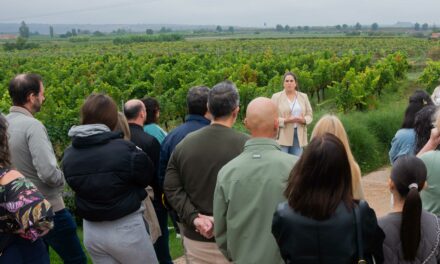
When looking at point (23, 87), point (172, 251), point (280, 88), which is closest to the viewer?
point (23, 87)

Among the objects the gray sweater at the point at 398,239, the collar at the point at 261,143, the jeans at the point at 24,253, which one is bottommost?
the jeans at the point at 24,253

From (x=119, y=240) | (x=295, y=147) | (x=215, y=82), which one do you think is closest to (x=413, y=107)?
(x=295, y=147)

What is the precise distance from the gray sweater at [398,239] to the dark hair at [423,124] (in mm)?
1994

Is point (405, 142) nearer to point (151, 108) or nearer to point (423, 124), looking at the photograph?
point (423, 124)

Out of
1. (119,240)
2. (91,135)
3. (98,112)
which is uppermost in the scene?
(98,112)

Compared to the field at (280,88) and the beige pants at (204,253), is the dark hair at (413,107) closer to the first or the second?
the beige pants at (204,253)

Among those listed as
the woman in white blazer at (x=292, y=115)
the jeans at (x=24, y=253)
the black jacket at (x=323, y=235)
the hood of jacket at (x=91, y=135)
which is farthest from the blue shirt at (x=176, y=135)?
the woman in white blazer at (x=292, y=115)

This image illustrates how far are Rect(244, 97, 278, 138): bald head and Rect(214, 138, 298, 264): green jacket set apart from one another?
0.06 m

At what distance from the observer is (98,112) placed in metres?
3.56

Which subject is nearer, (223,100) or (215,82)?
(223,100)

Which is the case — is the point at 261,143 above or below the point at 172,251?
above

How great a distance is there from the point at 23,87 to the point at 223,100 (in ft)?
5.10

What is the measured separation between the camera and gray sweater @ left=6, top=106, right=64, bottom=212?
3.86 meters

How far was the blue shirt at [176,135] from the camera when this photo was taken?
159 inches
